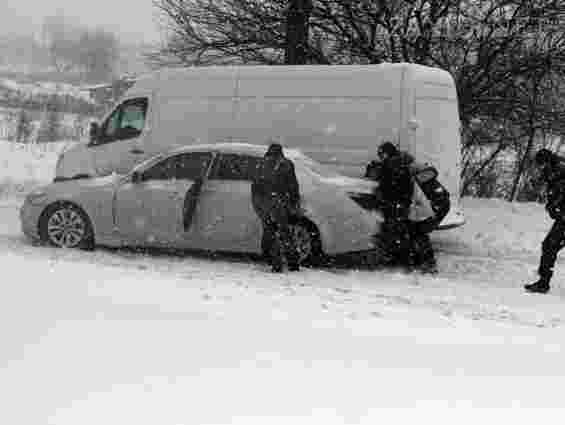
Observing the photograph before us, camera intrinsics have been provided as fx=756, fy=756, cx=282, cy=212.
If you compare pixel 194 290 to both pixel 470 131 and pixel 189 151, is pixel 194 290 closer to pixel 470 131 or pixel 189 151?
pixel 189 151

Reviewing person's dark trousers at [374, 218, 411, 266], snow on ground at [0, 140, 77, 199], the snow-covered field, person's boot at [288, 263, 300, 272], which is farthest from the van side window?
the snow-covered field

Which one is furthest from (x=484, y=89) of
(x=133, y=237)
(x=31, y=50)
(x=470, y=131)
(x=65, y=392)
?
(x=31, y=50)

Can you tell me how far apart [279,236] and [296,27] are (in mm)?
7717

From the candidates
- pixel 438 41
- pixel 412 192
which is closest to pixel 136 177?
pixel 412 192

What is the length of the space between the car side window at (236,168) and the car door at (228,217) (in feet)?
0.04

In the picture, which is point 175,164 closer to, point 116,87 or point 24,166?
point 24,166

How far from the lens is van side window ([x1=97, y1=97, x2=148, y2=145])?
11.9 metres

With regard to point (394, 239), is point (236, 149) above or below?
above

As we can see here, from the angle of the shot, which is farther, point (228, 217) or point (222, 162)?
point (222, 162)

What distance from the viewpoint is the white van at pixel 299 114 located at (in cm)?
1055

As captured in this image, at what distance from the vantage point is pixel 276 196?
8.62m

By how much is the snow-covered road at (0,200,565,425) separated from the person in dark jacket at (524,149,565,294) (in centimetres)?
178

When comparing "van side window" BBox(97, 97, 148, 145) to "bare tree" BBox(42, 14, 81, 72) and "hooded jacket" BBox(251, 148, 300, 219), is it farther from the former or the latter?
"bare tree" BBox(42, 14, 81, 72)

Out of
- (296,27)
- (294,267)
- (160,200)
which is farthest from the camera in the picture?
(296,27)
